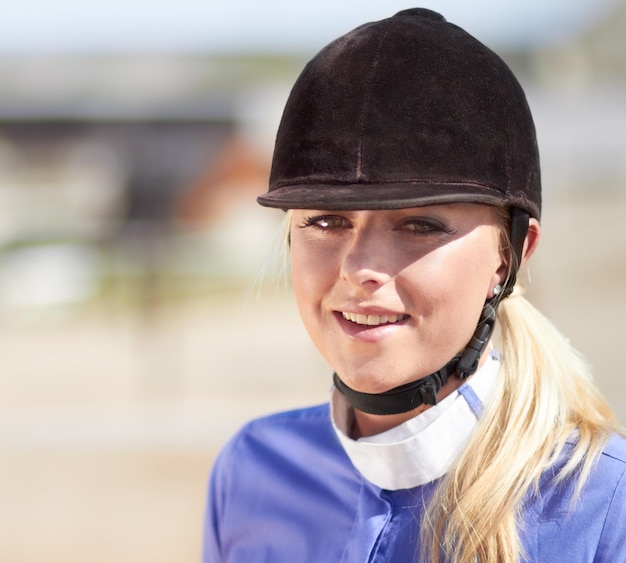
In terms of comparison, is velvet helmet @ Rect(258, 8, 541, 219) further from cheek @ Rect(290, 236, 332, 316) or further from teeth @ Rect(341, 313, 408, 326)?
teeth @ Rect(341, 313, 408, 326)

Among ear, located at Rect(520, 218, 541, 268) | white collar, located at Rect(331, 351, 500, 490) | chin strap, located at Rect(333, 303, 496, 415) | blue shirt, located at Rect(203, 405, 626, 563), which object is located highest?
ear, located at Rect(520, 218, 541, 268)

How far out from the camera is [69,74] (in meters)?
22.8

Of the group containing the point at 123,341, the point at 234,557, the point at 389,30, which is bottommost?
the point at 123,341

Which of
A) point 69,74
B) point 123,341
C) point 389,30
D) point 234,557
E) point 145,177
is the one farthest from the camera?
→ point 69,74

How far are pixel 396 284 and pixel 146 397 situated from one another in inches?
317

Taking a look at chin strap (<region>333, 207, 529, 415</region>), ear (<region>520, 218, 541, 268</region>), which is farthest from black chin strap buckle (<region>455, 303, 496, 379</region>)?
ear (<region>520, 218, 541, 268</region>)

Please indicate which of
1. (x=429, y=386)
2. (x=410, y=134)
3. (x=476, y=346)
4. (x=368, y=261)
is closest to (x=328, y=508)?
(x=429, y=386)

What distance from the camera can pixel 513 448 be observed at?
5.39 feet

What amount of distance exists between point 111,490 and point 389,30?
564 centimetres

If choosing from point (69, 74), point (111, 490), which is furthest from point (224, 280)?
point (111, 490)

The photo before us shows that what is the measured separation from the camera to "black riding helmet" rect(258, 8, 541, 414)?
62.1 inches

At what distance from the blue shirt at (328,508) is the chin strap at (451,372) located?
0.18 m

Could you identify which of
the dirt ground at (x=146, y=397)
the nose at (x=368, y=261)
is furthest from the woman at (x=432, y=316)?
the dirt ground at (x=146, y=397)

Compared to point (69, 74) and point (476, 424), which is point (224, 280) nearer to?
point (69, 74)
